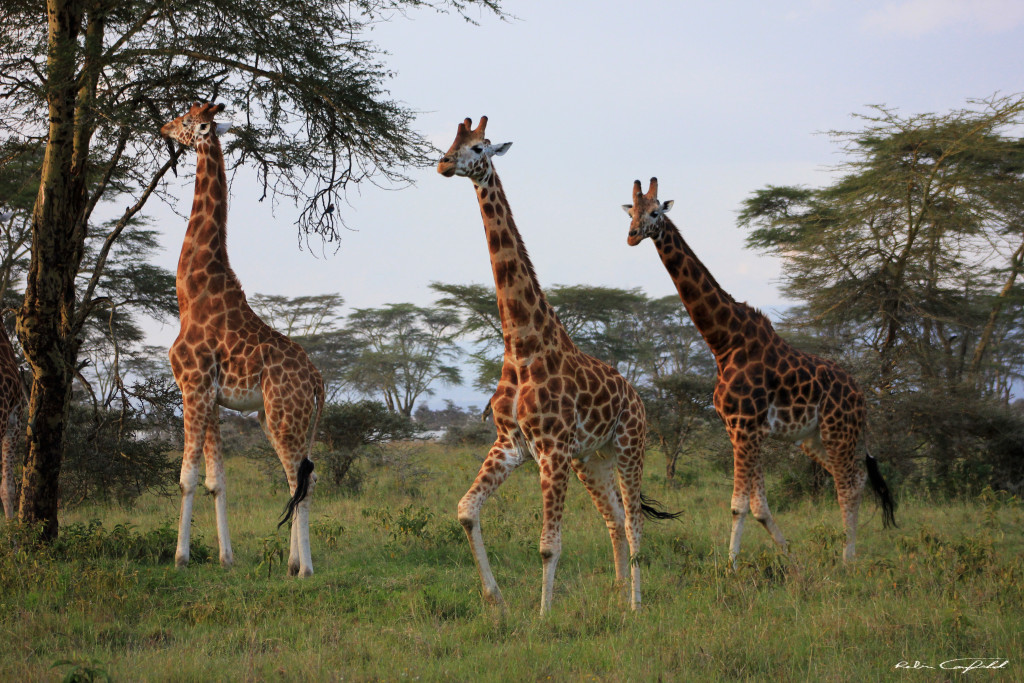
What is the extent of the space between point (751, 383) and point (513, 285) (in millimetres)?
2352

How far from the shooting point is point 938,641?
14.1 feet

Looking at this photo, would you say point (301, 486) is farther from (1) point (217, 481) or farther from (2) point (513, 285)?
(2) point (513, 285)

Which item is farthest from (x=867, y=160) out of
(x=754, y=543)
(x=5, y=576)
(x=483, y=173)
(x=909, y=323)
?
(x=5, y=576)

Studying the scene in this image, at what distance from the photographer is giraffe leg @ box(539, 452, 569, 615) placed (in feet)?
16.1

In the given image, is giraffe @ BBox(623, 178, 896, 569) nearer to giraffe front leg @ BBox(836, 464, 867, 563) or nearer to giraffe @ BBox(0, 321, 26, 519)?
giraffe front leg @ BBox(836, 464, 867, 563)

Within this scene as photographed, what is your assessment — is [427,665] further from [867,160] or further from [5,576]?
[867,160]

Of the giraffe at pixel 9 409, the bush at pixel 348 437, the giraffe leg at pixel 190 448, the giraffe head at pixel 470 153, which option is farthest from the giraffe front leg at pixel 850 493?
the giraffe at pixel 9 409

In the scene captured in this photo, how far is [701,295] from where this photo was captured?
6578 mm

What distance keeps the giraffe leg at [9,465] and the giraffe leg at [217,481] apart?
2.22 meters

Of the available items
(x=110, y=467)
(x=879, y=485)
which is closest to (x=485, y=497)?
(x=879, y=485)

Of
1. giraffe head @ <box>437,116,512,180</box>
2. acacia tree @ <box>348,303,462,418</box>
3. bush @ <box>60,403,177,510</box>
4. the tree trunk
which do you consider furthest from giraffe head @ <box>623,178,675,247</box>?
acacia tree @ <box>348,303,462,418</box>

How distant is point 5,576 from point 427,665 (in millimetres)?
3001

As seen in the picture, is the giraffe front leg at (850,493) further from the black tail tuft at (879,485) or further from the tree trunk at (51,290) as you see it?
the tree trunk at (51,290)

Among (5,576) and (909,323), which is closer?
(5,576)
